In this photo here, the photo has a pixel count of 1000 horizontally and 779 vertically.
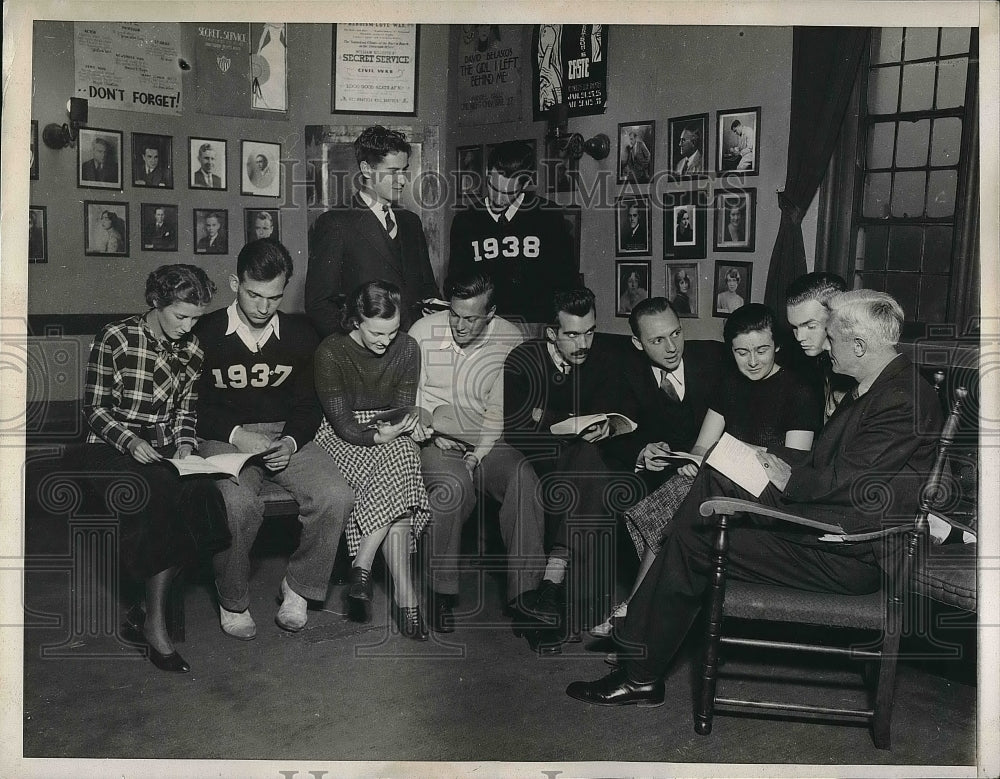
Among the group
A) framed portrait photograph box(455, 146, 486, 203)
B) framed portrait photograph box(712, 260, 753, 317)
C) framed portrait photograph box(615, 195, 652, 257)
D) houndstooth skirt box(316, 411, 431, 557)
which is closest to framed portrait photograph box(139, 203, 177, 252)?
houndstooth skirt box(316, 411, 431, 557)

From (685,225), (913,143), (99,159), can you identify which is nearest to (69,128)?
(99,159)

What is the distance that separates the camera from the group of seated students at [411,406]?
11.2 feet

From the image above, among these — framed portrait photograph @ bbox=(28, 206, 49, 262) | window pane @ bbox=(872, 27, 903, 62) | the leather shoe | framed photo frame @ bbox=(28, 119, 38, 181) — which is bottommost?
the leather shoe

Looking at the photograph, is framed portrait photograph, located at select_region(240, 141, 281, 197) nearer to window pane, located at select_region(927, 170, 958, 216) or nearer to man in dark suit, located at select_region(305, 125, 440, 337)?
man in dark suit, located at select_region(305, 125, 440, 337)

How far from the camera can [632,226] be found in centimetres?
395

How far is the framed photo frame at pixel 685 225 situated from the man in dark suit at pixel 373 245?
1075 millimetres

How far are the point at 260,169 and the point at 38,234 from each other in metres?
0.84

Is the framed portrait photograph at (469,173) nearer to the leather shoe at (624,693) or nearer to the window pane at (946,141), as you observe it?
the window pane at (946,141)

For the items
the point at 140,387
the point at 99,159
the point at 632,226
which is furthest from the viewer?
the point at 632,226

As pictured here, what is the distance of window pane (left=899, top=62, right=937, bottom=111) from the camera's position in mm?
3524

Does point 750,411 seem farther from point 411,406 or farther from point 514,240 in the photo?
point 411,406

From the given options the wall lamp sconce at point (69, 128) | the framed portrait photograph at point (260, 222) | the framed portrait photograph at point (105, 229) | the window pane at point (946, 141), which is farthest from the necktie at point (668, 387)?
the wall lamp sconce at point (69, 128)

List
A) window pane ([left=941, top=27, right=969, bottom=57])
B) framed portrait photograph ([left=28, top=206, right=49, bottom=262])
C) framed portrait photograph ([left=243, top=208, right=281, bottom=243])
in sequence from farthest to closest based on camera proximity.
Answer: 1. framed portrait photograph ([left=243, top=208, right=281, bottom=243])
2. window pane ([left=941, top=27, right=969, bottom=57])
3. framed portrait photograph ([left=28, top=206, right=49, bottom=262])

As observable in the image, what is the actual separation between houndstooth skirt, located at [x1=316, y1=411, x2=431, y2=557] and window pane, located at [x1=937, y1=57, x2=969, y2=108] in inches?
101
